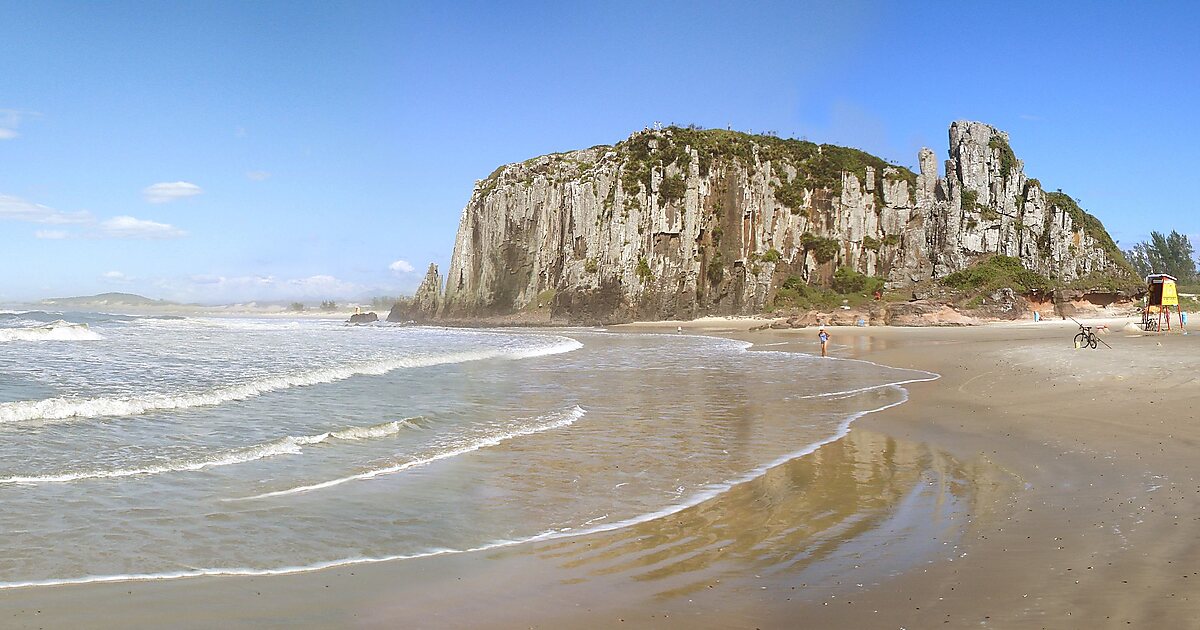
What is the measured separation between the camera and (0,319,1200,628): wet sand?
4.80 metres

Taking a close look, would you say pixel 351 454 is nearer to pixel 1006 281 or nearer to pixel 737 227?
pixel 1006 281

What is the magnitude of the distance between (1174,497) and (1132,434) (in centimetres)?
394

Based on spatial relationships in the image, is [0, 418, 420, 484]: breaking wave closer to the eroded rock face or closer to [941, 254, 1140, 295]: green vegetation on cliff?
[941, 254, 1140, 295]: green vegetation on cliff

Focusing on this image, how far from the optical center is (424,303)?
3282 inches

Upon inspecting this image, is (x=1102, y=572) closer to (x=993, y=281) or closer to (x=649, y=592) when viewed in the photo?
(x=649, y=592)

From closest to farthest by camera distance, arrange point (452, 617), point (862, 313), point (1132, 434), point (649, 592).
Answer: point (452, 617) → point (649, 592) → point (1132, 434) → point (862, 313)

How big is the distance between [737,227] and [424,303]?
3448cm

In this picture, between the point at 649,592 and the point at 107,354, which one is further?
the point at 107,354

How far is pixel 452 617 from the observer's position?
4.95 metres

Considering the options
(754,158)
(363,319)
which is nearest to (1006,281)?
(754,158)

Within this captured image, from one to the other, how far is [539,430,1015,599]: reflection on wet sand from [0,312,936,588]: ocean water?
55 cm

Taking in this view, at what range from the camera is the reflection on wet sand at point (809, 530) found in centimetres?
573

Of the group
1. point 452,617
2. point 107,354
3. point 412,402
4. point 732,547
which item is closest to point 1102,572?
point 732,547

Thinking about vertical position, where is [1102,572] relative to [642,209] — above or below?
below
